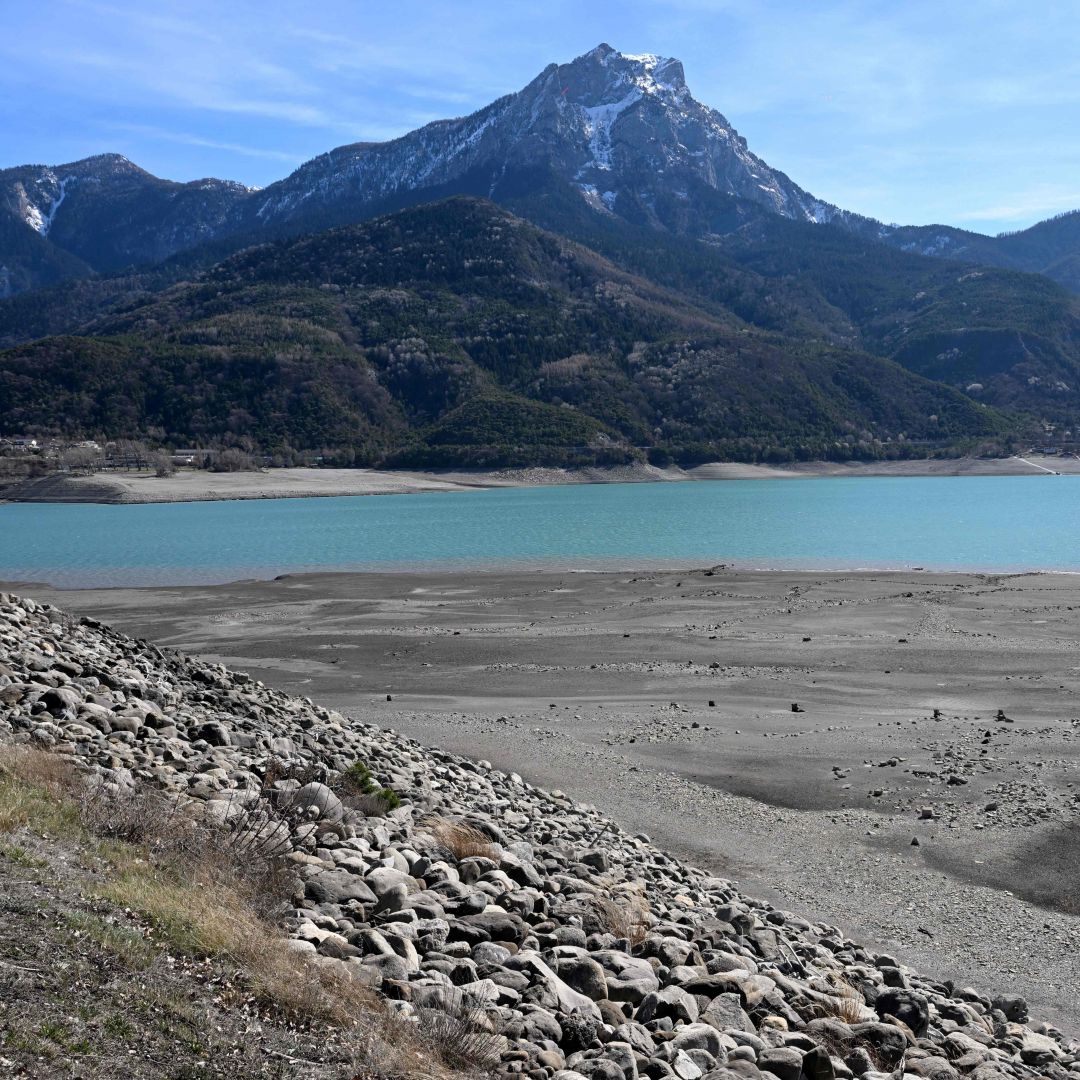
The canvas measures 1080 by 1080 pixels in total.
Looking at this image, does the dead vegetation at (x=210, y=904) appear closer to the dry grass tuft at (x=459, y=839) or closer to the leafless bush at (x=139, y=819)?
the leafless bush at (x=139, y=819)

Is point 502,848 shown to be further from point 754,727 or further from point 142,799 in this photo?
point 754,727

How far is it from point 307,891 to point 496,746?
28.1ft

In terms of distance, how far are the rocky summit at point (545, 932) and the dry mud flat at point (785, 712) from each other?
1350 mm

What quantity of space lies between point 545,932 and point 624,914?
860mm

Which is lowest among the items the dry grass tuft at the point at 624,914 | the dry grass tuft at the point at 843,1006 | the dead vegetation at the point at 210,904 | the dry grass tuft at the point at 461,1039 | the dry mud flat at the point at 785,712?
the dry mud flat at the point at 785,712

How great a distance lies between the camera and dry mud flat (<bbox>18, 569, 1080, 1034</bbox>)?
955 cm

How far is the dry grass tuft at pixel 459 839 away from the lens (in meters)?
7.62

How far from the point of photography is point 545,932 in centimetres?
624

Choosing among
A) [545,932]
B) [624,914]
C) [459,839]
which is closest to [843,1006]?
[624,914]

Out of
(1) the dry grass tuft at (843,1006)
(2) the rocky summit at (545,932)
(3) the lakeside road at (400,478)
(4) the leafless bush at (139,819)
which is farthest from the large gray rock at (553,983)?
(3) the lakeside road at (400,478)

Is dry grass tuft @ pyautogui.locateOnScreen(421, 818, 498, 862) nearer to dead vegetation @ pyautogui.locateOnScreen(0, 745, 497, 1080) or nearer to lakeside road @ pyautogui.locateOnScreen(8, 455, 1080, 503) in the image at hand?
dead vegetation @ pyautogui.locateOnScreen(0, 745, 497, 1080)

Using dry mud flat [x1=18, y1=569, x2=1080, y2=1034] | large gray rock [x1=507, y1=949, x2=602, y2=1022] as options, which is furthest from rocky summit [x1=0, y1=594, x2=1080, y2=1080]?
dry mud flat [x1=18, y1=569, x2=1080, y2=1034]

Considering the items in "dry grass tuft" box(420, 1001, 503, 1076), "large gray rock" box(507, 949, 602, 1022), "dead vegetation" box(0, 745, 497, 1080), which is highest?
"dead vegetation" box(0, 745, 497, 1080)

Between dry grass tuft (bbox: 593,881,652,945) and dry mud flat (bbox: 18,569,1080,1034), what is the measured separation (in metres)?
2.34
